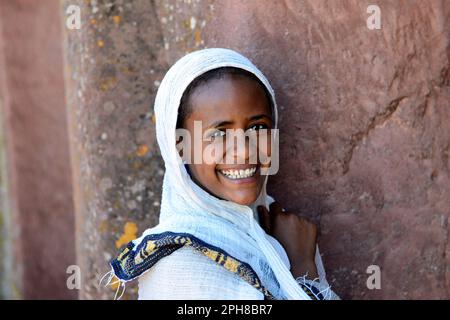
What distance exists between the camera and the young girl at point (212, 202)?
1.94 meters

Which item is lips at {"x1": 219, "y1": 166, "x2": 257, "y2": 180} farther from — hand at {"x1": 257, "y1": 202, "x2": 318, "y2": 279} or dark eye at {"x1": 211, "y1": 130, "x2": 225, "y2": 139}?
hand at {"x1": 257, "y1": 202, "x2": 318, "y2": 279}

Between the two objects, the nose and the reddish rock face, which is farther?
the reddish rock face

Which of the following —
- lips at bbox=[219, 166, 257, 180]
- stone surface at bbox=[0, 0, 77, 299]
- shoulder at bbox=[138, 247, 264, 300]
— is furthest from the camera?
stone surface at bbox=[0, 0, 77, 299]

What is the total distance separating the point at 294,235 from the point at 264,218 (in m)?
0.11

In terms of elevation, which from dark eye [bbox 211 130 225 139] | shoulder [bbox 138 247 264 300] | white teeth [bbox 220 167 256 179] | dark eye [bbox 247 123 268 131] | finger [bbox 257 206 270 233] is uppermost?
dark eye [bbox 247 123 268 131]

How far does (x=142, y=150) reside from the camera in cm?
277

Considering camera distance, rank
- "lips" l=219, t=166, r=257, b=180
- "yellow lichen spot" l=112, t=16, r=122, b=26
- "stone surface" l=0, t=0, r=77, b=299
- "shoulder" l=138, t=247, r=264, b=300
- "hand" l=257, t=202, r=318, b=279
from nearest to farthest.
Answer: "shoulder" l=138, t=247, r=264, b=300 < "lips" l=219, t=166, r=257, b=180 < "hand" l=257, t=202, r=318, b=279 < "yellow lichen spot" l=112, t=16, r=122, b=26 < "stone surface" l=0, t=0, r=77, b=299

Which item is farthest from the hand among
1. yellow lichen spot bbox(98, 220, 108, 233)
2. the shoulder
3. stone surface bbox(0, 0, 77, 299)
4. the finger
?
stone surface bbox(0, 0, 77, 299)

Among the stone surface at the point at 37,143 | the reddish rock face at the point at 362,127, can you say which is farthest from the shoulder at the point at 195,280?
the stone surface at the point at 37,143

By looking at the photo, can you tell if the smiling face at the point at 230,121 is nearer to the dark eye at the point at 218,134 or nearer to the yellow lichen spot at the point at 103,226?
the dark eye at the point at 218,134

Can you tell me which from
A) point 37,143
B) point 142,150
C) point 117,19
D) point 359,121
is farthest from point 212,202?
point 37,143

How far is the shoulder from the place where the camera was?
192 cm

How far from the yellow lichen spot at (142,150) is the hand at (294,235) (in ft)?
2.18
